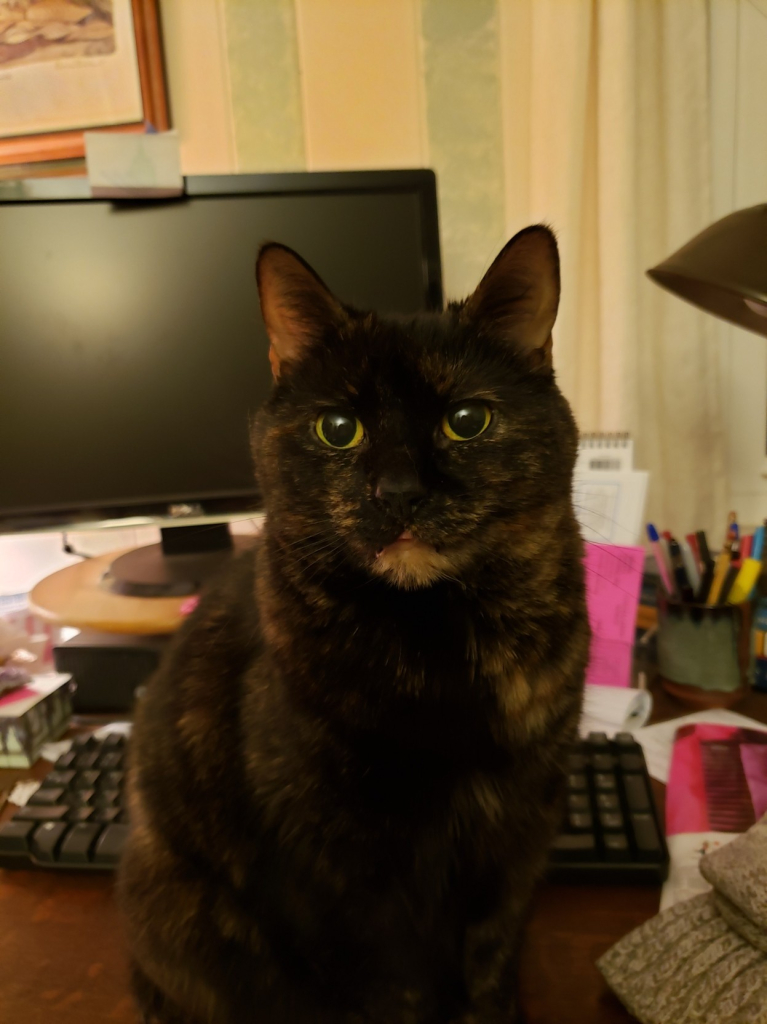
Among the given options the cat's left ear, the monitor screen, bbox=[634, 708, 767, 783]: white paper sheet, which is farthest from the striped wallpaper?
bbox=[634, 708, 767, 783]: white paper sheet

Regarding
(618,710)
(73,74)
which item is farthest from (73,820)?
(73,74)

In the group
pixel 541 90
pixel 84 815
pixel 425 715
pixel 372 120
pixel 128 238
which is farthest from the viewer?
pixel 372 120

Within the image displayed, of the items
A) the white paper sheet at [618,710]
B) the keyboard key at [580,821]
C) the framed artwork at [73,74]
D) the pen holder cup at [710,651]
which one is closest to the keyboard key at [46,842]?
the keyboard key at [580,821]

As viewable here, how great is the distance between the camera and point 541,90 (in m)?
1.07

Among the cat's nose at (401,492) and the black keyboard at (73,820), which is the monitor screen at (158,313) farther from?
the cat's nose at (401,492)

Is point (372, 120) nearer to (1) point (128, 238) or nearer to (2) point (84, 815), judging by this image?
(1) point (128, 238)

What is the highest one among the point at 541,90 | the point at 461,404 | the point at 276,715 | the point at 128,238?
the point at 541,90

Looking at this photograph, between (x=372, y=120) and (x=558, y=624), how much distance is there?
1.05 meters

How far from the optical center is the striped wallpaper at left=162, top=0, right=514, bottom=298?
3.69ft

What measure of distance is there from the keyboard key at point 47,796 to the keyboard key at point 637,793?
1.86ft

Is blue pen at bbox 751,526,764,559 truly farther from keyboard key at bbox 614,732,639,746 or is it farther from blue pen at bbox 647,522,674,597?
keyboard key at bbox 614,732,639,746

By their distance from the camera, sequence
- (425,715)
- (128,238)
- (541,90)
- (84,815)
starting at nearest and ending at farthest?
(425,715), (84,815), (128,238), (541,90)

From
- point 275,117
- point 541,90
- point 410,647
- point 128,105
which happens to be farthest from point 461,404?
point 128,105

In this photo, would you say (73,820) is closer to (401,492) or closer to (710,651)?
(401,492)
